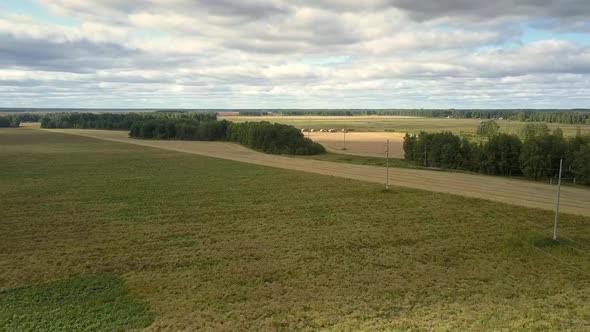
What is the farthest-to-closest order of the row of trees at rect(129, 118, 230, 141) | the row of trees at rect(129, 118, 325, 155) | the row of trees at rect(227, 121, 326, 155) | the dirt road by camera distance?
the row of trees at rect(129, 118, 230, 141) → the row of trees at rect(129, 118, 325, 155) → the row of trees at rect(227, 121, 326, 155) → the dirt road

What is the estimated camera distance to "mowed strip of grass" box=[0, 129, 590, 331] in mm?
18547

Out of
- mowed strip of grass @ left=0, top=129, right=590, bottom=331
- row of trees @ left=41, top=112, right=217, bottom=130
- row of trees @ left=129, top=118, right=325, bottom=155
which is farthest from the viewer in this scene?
row of trees @ left=41, top=112, right=217, bottom=130

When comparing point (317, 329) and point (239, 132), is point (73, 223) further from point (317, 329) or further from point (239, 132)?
point (239, 132)

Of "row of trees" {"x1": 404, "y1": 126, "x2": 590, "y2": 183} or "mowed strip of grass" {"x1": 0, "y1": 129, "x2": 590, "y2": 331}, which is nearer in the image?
"mowed strip of grass" {"x1": 0, "y1": 129, "x2": 590, "y2": 331}

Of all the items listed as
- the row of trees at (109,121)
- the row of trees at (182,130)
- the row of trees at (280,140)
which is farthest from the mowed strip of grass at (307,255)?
the row of trees at (109,121)

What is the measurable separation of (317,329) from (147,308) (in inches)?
288

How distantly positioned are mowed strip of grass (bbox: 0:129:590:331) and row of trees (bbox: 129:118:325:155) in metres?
50.9

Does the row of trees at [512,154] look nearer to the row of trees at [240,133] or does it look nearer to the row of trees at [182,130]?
the row of trees at [240,133]

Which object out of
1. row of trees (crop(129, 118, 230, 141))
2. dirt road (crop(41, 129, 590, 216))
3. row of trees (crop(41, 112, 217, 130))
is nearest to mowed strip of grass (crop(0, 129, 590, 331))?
dirt road (crop(41, 129, 590, 216))

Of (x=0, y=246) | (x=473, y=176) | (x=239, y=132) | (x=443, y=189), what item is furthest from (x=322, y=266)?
(x=239, y=132)

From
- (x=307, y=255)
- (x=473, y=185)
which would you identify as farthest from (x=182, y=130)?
(x=307, y=255)

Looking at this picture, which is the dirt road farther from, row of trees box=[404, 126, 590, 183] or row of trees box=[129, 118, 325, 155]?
row of trees box=[129, 118, 325, 155]

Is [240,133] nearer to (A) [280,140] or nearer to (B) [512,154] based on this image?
(A) [280,140]

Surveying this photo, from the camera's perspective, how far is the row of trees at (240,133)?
99.4 meters
